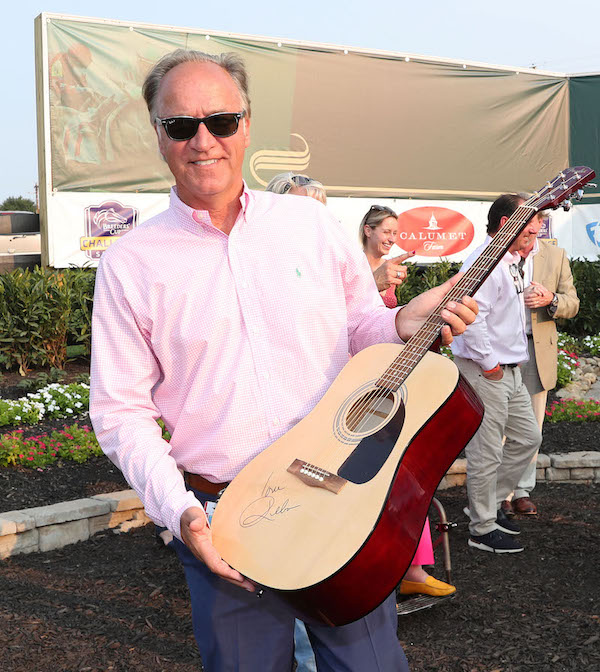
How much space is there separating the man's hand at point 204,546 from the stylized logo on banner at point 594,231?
14.2m

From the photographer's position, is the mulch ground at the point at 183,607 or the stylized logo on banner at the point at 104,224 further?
the stylized logo on banner at the point at 104,224

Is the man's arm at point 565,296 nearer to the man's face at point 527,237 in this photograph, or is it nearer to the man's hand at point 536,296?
the man's hand at point 536,296

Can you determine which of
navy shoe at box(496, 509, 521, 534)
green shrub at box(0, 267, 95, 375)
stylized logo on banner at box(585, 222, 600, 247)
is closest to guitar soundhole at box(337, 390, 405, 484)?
navy shoe at box(496, 509, 521, 534)

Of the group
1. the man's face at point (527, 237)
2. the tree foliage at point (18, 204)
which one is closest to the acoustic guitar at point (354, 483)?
the man's face at point (527, 237)

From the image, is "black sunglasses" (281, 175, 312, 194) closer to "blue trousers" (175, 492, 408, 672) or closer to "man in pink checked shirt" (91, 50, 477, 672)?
"man in pink checked shirt" (91, 50, 477, 672)

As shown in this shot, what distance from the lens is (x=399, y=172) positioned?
44.3ft

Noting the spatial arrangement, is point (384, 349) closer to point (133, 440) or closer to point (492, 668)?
point (133, 440)

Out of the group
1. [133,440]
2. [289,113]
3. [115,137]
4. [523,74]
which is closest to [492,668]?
[133,440]

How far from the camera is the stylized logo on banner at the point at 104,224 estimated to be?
1114 cm

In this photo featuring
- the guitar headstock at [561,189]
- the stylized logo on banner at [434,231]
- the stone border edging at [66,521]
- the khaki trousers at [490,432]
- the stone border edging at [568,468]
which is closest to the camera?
the guitar headstock at [561,189]

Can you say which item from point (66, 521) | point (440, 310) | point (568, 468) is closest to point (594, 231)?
point (568, 468)

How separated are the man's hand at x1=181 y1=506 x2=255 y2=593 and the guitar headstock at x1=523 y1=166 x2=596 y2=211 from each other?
1.91 m

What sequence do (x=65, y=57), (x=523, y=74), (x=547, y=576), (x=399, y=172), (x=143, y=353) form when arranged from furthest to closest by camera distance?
(x=523, y=74)
(x=399, y=172)
(x=65, y=57)
(x=547, y=576)
(x=143, y=353)

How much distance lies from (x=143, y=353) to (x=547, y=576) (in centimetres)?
364
